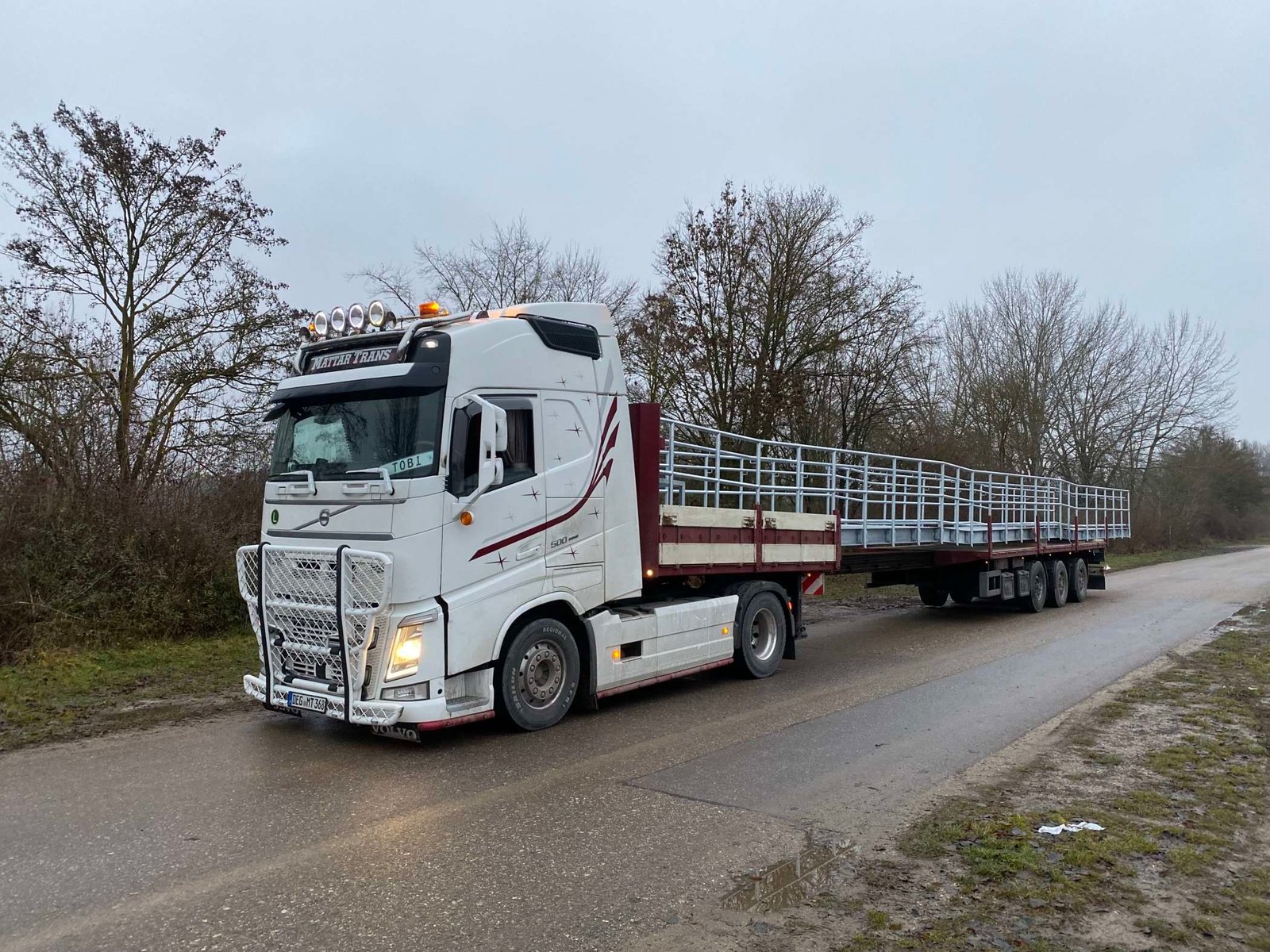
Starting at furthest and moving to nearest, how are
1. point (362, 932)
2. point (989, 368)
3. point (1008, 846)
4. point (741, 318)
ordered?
point (989, 368) < point (741, 318) < point (1008, 846) < point (362, 932)

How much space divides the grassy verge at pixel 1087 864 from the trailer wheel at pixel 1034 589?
966 centimetres

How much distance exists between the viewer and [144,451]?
12.7 meters

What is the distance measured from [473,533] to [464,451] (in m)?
0.60

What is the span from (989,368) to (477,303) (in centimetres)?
2168

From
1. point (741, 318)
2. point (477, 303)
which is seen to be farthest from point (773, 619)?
point (477, 303)

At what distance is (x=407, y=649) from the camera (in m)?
6.24

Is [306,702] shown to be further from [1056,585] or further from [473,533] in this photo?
[1056,585]

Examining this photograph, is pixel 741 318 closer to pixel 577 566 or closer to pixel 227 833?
pixel 577 566

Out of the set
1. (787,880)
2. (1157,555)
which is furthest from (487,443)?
(1157,555)

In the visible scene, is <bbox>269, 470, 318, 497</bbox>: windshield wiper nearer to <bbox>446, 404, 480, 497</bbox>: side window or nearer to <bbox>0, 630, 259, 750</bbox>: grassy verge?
<bbox>446, 404, 480, 497</bbox>: side window

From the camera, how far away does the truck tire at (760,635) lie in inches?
375

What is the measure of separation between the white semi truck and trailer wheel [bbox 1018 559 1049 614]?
9209mm

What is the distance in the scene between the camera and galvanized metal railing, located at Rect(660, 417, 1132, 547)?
9922 millimetres

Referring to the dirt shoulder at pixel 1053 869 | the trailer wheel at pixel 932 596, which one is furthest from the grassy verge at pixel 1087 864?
the trailer wheel at pixel 932 596
